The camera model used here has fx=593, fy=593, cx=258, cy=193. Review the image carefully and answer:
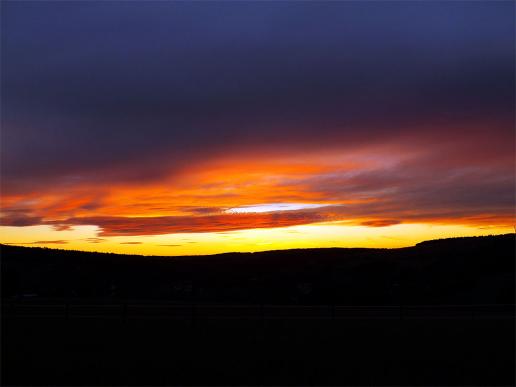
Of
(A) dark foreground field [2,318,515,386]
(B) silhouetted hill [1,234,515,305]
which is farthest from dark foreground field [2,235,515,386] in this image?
(B) silhouetted hill [1,234,515,305]

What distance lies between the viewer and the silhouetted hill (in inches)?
A: 1973

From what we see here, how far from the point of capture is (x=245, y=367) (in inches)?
592

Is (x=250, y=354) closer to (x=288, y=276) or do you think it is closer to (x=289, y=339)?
(x=289, y=339)

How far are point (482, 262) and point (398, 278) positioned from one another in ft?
26.5

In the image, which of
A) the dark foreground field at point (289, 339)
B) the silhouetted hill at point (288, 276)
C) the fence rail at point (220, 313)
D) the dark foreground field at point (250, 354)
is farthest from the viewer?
the silhouetted hill at point (288, 276)

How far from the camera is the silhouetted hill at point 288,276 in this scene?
5012cm

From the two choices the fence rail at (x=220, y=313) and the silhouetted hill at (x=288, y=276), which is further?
the silhouetted hill at (x=288, y=276)

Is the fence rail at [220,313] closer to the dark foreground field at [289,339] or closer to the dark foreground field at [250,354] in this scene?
the dark foreground field at [289,339]

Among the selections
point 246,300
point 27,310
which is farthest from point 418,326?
point 246,300

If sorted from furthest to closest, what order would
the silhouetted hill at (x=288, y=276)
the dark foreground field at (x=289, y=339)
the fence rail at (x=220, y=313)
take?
the silhouetted hill at (x=288, y=276)
the fence rail at (x=220, y=313)
the dark foreground field at (x=289, y=339)

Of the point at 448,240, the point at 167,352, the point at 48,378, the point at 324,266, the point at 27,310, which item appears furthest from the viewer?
the point at 448,240

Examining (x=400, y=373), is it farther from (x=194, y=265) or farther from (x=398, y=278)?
(x=194, y=265)

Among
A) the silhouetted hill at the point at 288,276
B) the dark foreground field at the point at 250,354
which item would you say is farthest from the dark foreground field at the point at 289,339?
the silhouetted hill at the point at 288,276

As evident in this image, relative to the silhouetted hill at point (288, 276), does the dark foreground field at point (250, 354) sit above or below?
below
